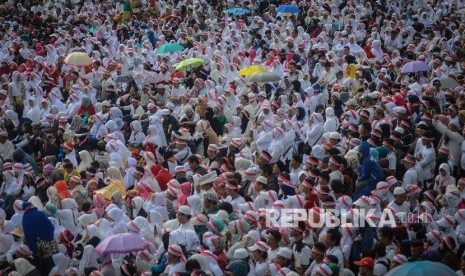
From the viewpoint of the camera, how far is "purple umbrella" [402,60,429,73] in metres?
17.8

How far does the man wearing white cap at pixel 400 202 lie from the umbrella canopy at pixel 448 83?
617 centimetres

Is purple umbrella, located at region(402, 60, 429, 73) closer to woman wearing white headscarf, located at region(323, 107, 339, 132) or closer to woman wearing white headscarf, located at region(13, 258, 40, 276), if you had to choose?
woman wearing white headscarf, located at region(323, 107, 339, 132)

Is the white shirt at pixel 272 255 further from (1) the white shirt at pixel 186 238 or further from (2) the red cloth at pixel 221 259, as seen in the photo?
(1) the white shirt at pixel 186 238

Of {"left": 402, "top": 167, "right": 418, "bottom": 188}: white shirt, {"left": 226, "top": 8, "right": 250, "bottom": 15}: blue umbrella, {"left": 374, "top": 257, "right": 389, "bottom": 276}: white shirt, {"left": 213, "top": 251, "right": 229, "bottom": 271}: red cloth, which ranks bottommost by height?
{"left": 226, "top": 8, "right": 250, "bottom": 15}: blue umbrella

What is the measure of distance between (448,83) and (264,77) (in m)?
3.46

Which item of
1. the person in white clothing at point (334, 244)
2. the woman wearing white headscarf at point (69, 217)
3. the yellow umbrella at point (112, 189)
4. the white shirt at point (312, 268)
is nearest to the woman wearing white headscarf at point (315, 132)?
the yellow umbrella at point (112, 189)

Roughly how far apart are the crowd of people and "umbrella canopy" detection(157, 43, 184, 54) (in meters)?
0.07

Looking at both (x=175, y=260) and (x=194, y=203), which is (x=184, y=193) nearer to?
(x=194, y=203)

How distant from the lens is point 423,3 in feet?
84.1

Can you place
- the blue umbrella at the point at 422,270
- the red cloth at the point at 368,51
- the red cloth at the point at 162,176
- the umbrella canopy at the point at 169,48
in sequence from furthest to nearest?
the umbrella canopy at the point at 169,48 → the red cloth at the point at 368,51 → the red cloth at the point at 162,176 → the blue umbrella at the point at 422,270

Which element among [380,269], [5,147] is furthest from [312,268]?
[5,147]

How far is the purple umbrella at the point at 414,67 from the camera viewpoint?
17.8 m

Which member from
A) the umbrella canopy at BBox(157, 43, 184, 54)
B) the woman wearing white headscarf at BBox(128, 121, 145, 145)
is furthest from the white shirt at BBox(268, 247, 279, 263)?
the umbrella canopy at BBox(157, 43, 184, 54)

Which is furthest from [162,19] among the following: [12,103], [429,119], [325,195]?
[325,195]
